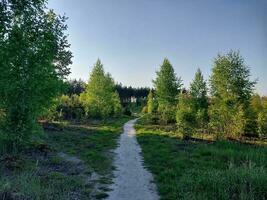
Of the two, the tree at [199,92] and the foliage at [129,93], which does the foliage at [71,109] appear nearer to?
the tree at [199,92]

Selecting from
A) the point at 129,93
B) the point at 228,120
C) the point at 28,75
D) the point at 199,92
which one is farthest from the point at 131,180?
the point at 129,93

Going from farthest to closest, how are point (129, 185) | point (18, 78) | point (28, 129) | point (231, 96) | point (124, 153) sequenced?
1. point (231, 96)
2. point (124, 153)
3. point (28, 129)
4. point (18, 78)
5. point (129, 185)

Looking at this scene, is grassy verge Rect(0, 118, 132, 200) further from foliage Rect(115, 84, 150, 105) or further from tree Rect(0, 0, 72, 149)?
foliage Rect(115, 84, 150, 105)

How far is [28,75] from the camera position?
1741cm

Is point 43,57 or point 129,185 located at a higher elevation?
point 43,57

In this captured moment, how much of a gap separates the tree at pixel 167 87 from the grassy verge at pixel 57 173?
27.4 m

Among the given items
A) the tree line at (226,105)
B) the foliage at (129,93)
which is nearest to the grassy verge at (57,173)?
the tree line at (226,105)

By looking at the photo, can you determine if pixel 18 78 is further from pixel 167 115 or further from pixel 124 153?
pixel 167 115

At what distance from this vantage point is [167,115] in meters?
55.1

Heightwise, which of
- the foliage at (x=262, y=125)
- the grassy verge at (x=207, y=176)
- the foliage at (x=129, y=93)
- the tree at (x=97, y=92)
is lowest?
the grassy verge at (x=207, y=176)

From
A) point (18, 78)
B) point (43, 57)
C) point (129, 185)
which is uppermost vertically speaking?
point (43, 57)

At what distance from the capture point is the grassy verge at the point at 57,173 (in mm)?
11625

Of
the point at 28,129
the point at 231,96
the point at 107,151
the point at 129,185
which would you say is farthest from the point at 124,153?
the point at 231,96

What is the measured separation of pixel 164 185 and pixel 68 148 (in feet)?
40.3
